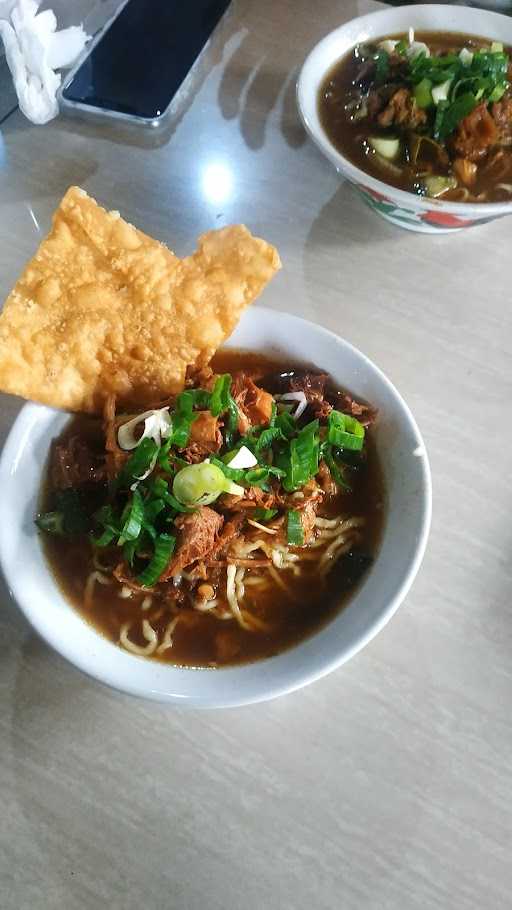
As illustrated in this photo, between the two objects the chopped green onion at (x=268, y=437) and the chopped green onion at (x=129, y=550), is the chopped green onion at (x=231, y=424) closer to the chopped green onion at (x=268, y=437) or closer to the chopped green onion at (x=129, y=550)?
the chopped green onion at (x=268, y=437)

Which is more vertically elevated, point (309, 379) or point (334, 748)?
point (309, 379)

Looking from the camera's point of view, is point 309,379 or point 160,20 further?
point 160,20

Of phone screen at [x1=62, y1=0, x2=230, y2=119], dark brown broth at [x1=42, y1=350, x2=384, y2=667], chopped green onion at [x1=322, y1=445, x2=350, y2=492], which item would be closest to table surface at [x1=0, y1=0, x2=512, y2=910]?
dark brown broth at [x1=42, y1=350, x2=384, y2=667]

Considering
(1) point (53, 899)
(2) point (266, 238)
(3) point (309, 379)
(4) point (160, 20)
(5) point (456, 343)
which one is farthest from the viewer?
(4) point (160, 20)

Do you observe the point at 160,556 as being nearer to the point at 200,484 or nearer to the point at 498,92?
the point at 200,484

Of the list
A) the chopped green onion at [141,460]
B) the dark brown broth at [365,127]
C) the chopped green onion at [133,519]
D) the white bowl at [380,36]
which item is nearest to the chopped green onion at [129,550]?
the chopped green onion at [133,519]

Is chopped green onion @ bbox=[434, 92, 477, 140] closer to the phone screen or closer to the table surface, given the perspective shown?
the table surface

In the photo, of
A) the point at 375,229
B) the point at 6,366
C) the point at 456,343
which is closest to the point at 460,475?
the point at 456,343

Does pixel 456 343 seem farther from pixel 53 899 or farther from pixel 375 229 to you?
pixel 53 899
